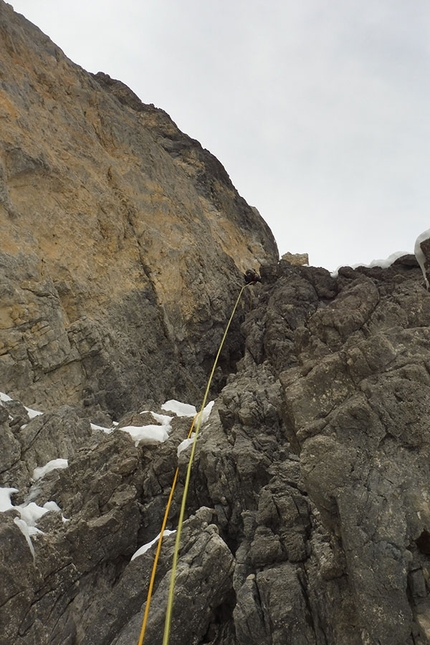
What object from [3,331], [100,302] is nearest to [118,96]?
[100,302]

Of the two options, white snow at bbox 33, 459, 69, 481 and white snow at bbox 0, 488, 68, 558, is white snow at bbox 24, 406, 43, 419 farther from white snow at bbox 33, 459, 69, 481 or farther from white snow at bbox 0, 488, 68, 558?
white snow at bbox 0, 488, 68, 558

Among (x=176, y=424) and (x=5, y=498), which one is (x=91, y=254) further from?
(x=5, y=498)

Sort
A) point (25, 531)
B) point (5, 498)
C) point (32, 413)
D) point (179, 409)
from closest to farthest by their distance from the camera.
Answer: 1. point (25, 531)
2. point (5, 498)
3. point (32, 413)
4. point (179, 409)

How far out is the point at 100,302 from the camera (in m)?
17.1

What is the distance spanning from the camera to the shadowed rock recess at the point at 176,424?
6.57 meters

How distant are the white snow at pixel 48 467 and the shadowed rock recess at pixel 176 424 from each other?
0.21ft

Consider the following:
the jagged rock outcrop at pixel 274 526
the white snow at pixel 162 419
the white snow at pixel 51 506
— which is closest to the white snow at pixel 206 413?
the white snow at pixel 162 419

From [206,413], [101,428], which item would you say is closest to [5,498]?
[101,428]

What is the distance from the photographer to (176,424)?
39.7 ft

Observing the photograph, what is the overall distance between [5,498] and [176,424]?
4.59 meters

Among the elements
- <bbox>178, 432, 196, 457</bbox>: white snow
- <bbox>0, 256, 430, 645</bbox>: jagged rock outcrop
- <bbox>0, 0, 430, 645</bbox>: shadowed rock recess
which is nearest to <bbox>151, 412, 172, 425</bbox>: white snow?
<bbox>0, 0, 430, 645</bbox>: shadowed rock recess

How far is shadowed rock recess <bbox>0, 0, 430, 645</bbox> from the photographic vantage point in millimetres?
6570

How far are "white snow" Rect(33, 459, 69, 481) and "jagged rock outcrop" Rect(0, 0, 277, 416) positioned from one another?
11.5 feet

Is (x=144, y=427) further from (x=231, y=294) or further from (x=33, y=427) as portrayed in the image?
(x=231, y=294)
